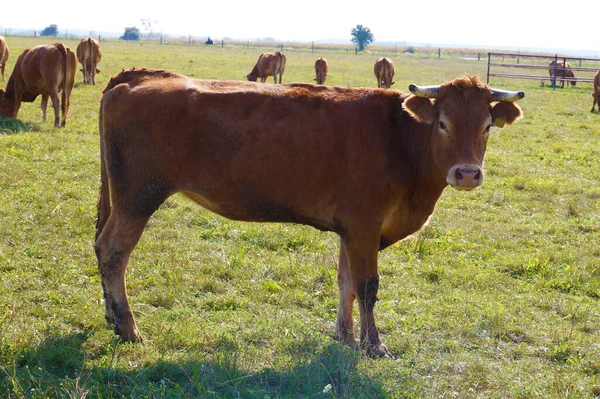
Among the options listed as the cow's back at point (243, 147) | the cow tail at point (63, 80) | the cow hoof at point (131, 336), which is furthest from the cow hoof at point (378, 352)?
the cow tail at point (63, 80)

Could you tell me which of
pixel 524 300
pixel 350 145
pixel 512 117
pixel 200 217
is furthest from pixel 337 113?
pixel 200 217

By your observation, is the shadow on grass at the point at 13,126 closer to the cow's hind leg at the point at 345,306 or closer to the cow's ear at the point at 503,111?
the cow's hind leg at the point at 345,306

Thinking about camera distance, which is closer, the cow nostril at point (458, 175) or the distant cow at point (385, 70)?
the cow nostril at point (458, 175)

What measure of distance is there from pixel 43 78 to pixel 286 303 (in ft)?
36.0

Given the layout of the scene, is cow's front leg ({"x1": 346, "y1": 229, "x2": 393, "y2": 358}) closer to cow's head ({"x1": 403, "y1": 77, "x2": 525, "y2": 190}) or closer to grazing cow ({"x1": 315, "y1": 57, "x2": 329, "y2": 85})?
cow's head ({"x1": 403, "y1": 77, "x2": 525, "y2": 190})

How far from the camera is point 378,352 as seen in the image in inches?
208

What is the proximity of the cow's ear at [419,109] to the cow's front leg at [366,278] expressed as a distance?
0.98m

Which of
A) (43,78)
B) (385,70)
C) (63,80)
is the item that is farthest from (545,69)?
(43,78)

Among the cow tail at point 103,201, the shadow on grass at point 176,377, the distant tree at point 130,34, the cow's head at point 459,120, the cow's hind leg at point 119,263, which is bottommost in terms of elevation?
the shadow on grass at point 176,377

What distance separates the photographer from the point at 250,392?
4.42 metres

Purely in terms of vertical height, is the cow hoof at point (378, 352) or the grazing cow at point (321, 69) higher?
the grazing cow at point (321, 69)

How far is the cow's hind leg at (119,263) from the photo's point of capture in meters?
5.29

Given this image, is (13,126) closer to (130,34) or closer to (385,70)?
(385,70)

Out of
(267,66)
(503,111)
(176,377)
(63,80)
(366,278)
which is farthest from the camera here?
(267,66)
